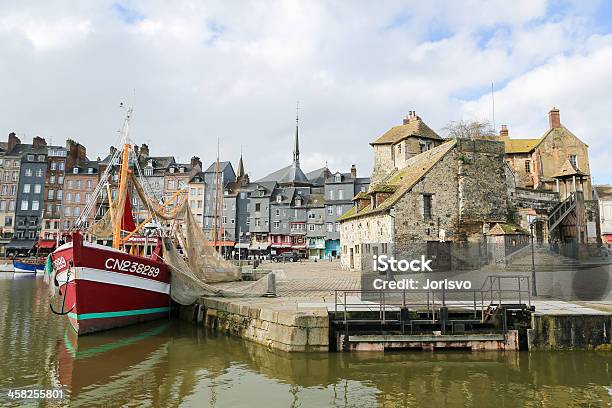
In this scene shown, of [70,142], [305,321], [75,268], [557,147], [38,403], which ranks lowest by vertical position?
[38,403]

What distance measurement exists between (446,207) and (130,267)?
18795 mm

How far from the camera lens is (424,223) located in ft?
81.9

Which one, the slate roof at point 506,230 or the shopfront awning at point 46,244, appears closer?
the slate roof at point 506,230

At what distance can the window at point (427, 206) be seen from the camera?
2515 cm

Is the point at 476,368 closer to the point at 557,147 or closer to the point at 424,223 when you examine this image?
the point at 424,223

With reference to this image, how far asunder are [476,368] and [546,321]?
2722 millimetres

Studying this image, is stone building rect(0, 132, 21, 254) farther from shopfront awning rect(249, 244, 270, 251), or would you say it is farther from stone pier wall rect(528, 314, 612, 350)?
stone pier wall rect(528, 314, 612, 350)

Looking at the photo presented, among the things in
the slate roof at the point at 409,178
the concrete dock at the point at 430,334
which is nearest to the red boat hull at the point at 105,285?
the concrete dock at the point at 430,334

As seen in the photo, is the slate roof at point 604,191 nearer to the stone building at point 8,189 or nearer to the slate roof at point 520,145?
the slate roof at point 520,145

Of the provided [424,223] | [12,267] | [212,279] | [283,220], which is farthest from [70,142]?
[424,223]

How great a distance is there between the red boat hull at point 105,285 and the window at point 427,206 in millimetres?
16025

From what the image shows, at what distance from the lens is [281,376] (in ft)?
29.2

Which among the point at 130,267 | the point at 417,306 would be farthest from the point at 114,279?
the point at 417,306

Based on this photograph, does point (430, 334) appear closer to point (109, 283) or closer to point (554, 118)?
point (109, 283)
